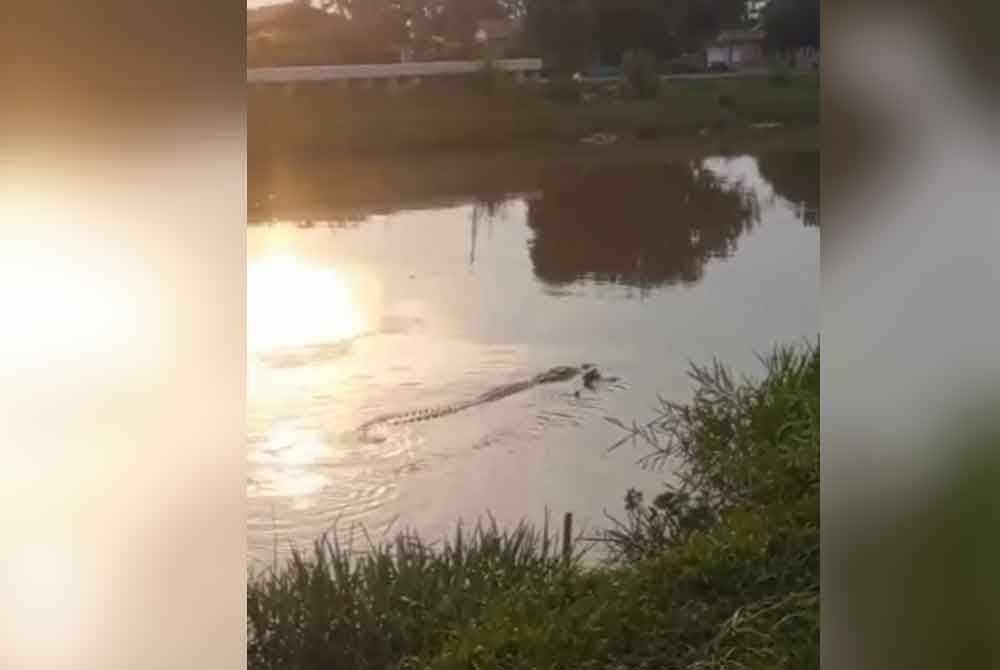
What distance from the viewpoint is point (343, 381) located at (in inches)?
49.8

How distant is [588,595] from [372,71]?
2.04ft

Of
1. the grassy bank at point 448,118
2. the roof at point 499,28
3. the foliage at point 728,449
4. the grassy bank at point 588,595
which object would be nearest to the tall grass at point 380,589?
the grassy bank at point 588,595

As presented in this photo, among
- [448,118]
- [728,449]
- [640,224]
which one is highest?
[448,118]

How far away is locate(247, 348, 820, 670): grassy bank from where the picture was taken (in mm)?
1248

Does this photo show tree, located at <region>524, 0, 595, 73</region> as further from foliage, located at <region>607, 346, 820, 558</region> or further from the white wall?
foliage, located at <region>607, 346, 820, 558</region>

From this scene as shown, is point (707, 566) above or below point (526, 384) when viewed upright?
below

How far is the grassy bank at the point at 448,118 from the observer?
127 cm

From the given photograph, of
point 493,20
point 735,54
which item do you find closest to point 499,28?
point 493,20

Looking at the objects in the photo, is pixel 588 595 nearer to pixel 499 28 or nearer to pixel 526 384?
pixel 526 384

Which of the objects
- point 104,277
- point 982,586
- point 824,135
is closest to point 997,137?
point 824,135

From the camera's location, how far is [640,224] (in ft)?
4.17

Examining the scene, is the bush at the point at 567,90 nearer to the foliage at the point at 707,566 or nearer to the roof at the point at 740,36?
the roof at the point at 740,36

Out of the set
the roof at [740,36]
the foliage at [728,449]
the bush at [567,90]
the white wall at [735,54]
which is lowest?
the foliage at [728,449]

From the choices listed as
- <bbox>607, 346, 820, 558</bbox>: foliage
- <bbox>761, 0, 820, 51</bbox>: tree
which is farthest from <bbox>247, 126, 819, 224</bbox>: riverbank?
<bbox>607, 346, 820, 558</bbox>: foliage
